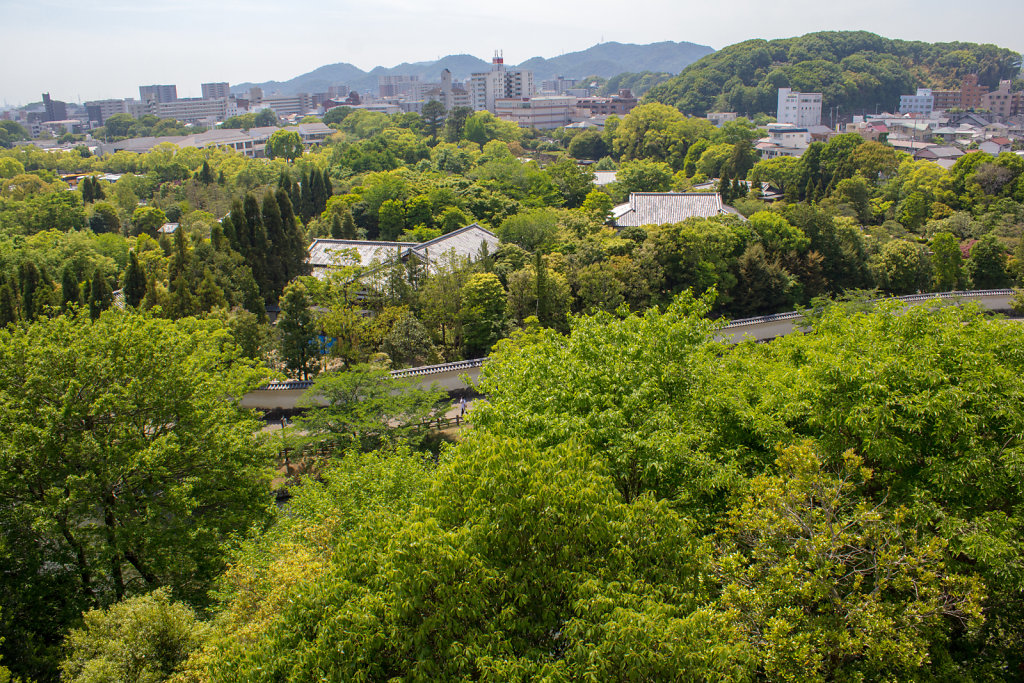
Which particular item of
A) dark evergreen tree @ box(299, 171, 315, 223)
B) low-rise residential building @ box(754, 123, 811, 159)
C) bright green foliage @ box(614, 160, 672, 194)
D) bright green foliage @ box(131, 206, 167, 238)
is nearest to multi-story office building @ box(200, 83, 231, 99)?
low-rise residential building @ box(754, 123, 811, 159)

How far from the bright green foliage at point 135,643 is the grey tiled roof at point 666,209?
29.6 m

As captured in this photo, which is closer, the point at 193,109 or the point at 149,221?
the point at 149,221

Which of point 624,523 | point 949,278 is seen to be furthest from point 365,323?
point 949,278

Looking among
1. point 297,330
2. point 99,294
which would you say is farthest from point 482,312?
point 99,294

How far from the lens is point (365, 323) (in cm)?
2288

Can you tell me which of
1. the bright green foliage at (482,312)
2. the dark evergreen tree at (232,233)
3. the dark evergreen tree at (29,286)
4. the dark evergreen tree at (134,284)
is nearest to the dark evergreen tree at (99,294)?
the dark evergreen tree at (134,284)

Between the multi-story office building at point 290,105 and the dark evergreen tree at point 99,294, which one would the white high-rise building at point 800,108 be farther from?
the multi-story office building at point 290,105

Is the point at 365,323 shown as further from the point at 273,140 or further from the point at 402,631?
the point at 273,140

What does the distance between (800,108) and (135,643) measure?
385 ft

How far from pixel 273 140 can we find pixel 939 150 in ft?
242

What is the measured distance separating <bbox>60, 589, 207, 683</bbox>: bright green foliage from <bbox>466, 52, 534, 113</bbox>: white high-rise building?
428 ft

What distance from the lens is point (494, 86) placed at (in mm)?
133125

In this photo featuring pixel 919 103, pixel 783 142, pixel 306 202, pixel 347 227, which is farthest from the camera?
pixel 919 103

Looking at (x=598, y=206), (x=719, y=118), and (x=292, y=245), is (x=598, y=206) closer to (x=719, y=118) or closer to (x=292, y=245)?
(x=292, y=245)
